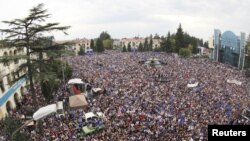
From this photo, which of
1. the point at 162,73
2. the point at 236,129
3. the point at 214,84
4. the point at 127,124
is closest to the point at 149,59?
the point at 162,73

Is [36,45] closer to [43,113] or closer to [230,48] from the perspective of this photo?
[43,113]

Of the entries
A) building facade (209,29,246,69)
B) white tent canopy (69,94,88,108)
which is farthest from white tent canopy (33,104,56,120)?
building facade (209,29,246,69)

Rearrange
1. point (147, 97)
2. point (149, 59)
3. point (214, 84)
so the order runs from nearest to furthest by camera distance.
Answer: point (147, 97)
point (214, 84)
point (149, 59)

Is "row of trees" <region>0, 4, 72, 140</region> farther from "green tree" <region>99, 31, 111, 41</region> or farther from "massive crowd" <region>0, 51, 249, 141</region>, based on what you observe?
"green tree" <region>99, 31, 111, 41</region>

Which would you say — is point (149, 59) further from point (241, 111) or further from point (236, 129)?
point (236, 129)

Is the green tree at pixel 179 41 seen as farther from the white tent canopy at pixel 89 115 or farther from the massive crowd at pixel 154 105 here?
the white tent canopy at pixel 89 115

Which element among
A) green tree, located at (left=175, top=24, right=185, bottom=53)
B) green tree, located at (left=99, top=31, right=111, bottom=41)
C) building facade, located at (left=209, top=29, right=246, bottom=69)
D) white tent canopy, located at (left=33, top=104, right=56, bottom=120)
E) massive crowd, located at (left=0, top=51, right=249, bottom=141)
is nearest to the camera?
white tent canopy, located at (left=33, top=104, right=56, bottom=120)

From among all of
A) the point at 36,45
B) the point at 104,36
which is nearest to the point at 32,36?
the point at 36,45
